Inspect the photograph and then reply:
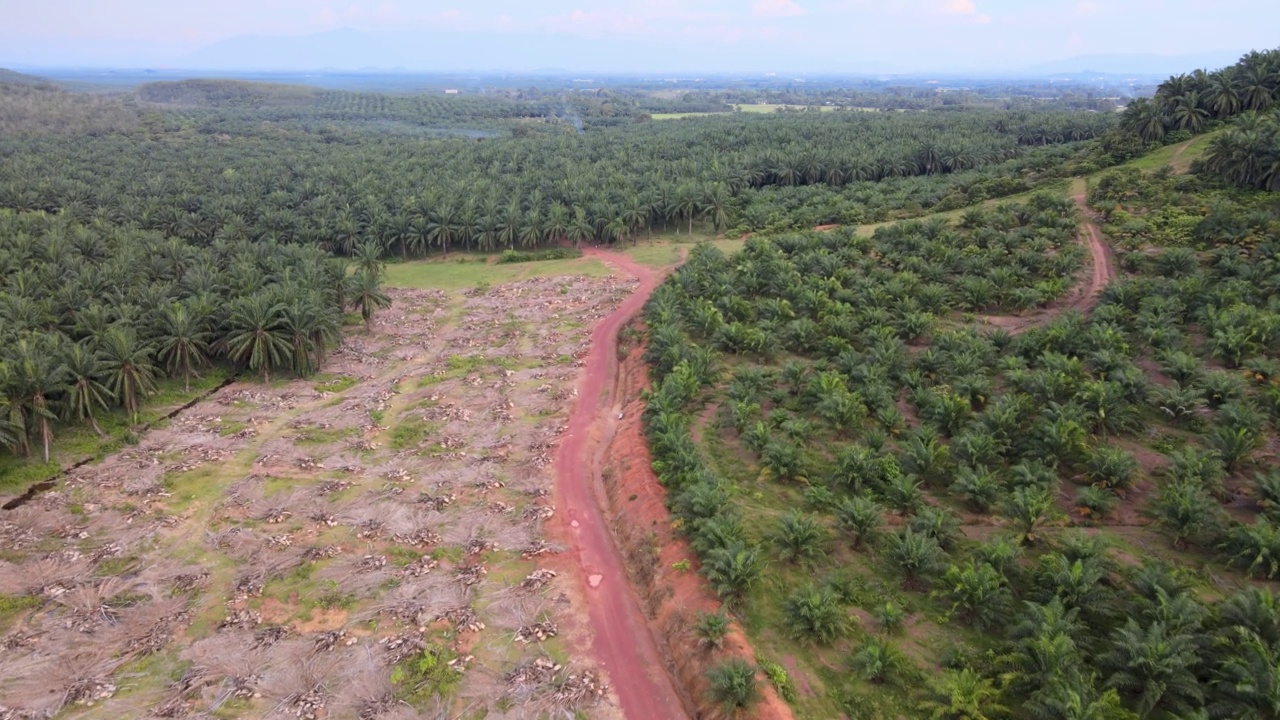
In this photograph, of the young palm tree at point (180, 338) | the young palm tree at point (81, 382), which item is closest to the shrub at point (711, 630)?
the young palm tree at point (81, 382)

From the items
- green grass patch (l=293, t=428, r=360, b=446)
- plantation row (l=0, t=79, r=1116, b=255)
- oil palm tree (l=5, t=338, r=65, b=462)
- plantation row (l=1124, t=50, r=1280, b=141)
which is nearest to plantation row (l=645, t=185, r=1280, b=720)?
green grass patch (l=293, t=428, r=360, b=446)

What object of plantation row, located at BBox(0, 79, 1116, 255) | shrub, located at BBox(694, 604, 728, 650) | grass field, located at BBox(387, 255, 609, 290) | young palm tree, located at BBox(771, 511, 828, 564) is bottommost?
shrub, located at BBox(694, 604, 728, 650)

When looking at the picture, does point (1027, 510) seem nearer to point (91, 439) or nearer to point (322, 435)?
point (322, 435)

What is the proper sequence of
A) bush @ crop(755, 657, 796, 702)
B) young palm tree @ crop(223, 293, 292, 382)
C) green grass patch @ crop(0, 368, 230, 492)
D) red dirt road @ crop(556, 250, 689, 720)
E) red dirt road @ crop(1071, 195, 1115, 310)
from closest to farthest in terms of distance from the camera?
bush @ crop(755, 657, 796, 702) < red dirt road @ crop(556, 250, 689, 720) < green grass patch @ crop(0, 368, 230, 492) < young palm tree @ crop(223, 293, 292, 382) < red dirt road @ crop(1071, 195, 1115, 310)

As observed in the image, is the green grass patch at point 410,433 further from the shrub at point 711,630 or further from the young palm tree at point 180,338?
the shrub at point 711,630

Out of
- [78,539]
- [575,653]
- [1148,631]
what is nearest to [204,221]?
[78,539]

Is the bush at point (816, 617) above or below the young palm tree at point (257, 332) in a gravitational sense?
below

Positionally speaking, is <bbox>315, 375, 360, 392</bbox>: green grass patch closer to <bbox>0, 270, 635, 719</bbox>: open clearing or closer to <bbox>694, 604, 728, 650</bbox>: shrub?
<bbox>0, 270, 635, 719</bbox>: open clearing
